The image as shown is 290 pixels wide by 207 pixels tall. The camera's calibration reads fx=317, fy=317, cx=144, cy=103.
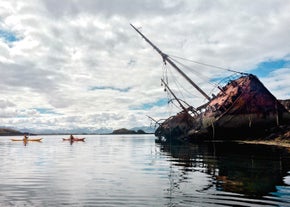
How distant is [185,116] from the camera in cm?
6556

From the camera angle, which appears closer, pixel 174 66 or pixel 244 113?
pixel 244 113

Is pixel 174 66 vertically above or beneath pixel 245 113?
above

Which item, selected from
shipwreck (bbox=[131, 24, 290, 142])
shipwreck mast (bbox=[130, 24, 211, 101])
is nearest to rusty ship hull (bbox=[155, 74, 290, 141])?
shipwreck (bbox=[131, 24, 290, 142])

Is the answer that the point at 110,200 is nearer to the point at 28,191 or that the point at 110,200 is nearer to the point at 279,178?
the point at 28,191

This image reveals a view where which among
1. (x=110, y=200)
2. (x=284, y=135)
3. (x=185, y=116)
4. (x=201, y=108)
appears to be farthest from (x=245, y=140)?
(x=110, y=200)

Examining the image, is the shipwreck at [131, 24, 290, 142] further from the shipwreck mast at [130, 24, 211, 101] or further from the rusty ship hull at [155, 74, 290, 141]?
the shipwreck mast at [130, 24, 211, 101]

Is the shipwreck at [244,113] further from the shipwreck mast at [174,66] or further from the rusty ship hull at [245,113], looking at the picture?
the shipwreck mast at [174,66]

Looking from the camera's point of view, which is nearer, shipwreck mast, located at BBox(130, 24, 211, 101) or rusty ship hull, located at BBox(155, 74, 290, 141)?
rusty ship hull, located at BBox(155, 74, 290, 141)

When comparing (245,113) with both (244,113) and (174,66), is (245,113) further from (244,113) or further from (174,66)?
(174,66)

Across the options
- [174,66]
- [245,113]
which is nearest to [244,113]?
[245,113]

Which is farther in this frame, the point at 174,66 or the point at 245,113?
the point at 174,66

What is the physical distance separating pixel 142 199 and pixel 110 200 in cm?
→ 117

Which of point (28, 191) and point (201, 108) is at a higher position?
point (201, 108)

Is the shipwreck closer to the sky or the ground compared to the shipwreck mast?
closer to the ground
